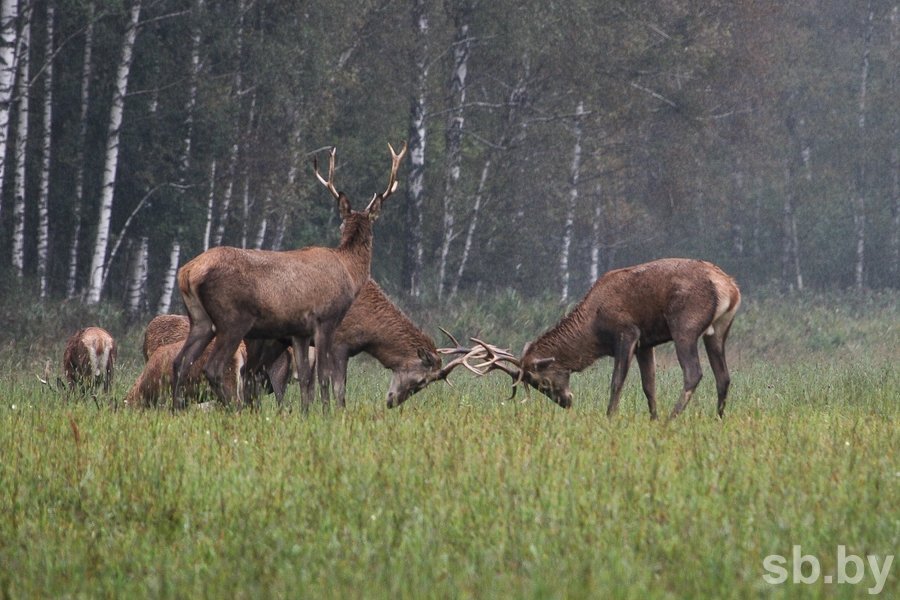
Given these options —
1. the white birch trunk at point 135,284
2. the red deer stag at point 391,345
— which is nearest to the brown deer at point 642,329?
the red deer stag at point 391,345

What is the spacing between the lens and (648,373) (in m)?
11.9

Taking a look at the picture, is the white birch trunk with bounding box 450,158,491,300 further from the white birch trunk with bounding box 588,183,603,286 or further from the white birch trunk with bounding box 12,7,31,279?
the white birch trunk with bounding box 12,7,31,279

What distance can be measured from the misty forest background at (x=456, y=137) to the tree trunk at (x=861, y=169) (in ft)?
0.66

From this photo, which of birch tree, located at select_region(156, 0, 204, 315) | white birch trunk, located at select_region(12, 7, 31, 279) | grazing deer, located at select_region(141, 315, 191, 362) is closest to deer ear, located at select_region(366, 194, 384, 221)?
grazing deer, located at select_region(141, 315, 191, 362)

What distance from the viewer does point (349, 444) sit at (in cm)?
808

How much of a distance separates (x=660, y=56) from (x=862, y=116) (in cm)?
1453

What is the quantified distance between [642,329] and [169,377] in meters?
4.02

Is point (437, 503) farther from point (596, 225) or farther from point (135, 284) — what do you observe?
point (596, 225)

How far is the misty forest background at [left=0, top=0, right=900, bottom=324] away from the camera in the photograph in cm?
2284

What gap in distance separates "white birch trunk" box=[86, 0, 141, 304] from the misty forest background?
0.04 meters

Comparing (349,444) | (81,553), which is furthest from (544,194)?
(81,553)

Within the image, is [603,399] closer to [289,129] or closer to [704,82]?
[289,129]

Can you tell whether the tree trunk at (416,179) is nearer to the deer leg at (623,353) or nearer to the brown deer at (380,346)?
the brown deer at (380,346)

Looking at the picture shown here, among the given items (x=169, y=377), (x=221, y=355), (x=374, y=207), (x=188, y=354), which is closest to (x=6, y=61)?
(x=374, y=207)
